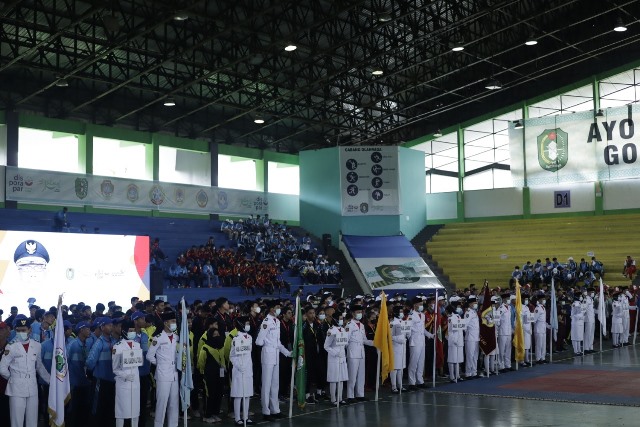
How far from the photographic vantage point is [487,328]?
1792cm

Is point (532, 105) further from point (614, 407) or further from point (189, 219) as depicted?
point (614, 407)

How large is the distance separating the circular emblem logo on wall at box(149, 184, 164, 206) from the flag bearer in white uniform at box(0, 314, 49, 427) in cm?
2203

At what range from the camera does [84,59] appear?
27.3 meters

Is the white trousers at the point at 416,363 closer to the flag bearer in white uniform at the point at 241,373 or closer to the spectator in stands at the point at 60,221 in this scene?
the flag bearer in white uniform at the point at 241,373

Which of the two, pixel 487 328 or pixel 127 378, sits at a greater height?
pixel 487 328

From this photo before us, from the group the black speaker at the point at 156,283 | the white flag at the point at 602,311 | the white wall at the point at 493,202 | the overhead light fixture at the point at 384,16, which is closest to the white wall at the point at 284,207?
the white wall at the point at 493,202

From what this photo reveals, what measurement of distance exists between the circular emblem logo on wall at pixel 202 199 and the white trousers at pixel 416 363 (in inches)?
786

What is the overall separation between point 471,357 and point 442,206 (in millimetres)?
26755

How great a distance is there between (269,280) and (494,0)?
13.9 m

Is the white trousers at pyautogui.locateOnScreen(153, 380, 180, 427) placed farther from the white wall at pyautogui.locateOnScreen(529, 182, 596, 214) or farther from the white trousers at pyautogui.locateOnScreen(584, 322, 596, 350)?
the white wall at pyautogui.locateOnScreen(529, 182, 596, 214)

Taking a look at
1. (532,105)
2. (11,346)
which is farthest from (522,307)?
(532,105)

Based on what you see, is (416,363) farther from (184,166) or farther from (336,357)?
(184,166)

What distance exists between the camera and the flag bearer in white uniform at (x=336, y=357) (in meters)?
14.5

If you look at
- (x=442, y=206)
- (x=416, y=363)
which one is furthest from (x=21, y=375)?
(x=442, y=206)
